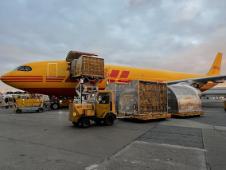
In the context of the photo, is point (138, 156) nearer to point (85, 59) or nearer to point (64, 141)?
point (64, 141)

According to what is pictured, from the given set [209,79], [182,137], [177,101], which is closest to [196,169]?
[182,137]

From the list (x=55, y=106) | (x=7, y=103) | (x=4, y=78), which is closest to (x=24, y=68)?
(x=4, y=78)

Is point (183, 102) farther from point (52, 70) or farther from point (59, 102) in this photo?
point (59, 102)

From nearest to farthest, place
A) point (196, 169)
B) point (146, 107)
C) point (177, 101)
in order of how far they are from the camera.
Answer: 1. point (196, 169)
2. point (146, 107)
3. point (177, 101)

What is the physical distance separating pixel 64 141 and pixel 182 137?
424 centimetres

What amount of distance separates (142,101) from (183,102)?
401 cm

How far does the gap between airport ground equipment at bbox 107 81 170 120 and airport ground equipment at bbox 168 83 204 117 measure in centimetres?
130

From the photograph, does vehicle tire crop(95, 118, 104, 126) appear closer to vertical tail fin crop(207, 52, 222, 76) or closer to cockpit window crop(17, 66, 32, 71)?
cockpit window crop(17, 66, 32, 71)

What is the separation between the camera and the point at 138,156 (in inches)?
212

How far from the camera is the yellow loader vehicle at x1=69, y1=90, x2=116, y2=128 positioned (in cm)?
1010

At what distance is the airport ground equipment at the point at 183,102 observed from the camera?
15.2m

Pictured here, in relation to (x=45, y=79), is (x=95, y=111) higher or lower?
lower

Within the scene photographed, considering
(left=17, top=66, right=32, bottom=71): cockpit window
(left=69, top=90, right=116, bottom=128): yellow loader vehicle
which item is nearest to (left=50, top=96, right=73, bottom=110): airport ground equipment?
(left=17, top=66, right=32, bottom=71): cockpit window

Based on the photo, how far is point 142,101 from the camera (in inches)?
515
